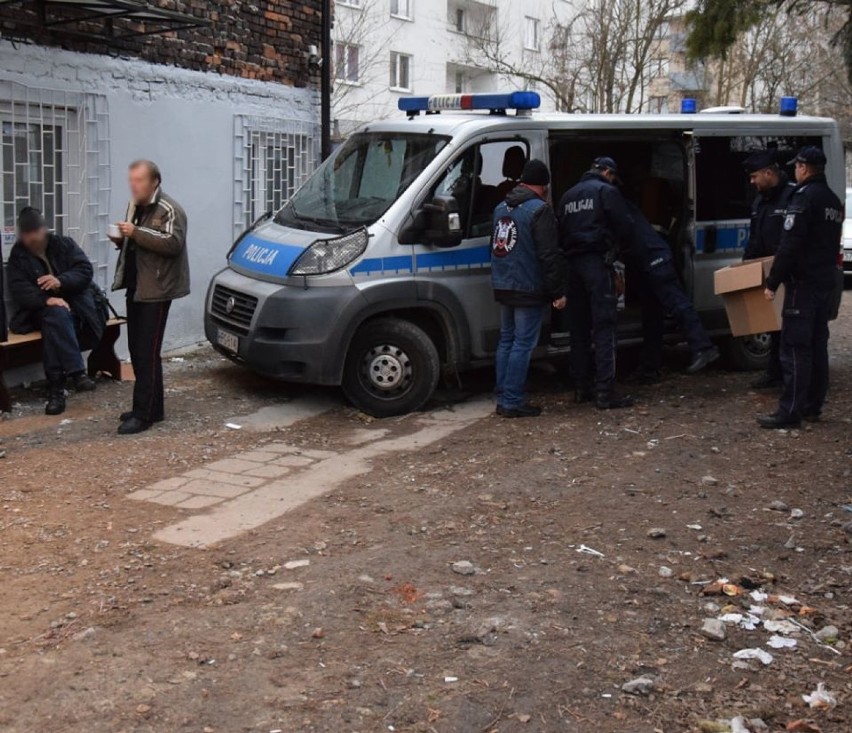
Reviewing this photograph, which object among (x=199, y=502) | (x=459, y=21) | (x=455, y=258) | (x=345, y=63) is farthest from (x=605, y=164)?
(x=459, y=21)

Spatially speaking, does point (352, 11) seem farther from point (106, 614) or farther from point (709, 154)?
point (106, 614)

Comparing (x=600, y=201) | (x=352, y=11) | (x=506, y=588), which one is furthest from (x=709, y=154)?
(x=352, y=11)

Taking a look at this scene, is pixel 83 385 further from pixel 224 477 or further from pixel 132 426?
pixel 224 477

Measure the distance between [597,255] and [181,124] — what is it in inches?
176

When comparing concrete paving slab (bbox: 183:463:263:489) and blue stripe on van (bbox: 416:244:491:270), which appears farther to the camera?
blue stripe on van (bbox: 416:244:491:270)

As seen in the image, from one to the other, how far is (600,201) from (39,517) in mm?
4568

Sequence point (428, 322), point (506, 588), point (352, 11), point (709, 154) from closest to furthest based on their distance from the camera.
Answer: point (506, 588), point (428, 322), point (709, 154), point (352, 11)

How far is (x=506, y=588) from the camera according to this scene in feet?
17.1

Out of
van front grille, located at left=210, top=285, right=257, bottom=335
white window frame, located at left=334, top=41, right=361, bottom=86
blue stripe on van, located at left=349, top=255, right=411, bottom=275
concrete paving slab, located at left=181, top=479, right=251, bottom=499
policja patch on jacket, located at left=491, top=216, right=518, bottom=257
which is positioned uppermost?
white window frame, located at left=334, top=41, right=361, bottom=86

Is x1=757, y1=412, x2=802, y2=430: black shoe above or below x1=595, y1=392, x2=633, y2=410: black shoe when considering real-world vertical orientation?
below

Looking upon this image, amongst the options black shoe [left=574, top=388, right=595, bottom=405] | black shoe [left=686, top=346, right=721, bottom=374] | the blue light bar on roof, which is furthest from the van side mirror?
black shoe [left=686, top=346, right=721, bottom=374]

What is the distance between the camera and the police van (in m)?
8.38

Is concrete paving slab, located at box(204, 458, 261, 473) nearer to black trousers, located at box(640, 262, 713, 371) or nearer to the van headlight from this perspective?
the van headlight

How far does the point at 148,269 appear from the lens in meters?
7.76
